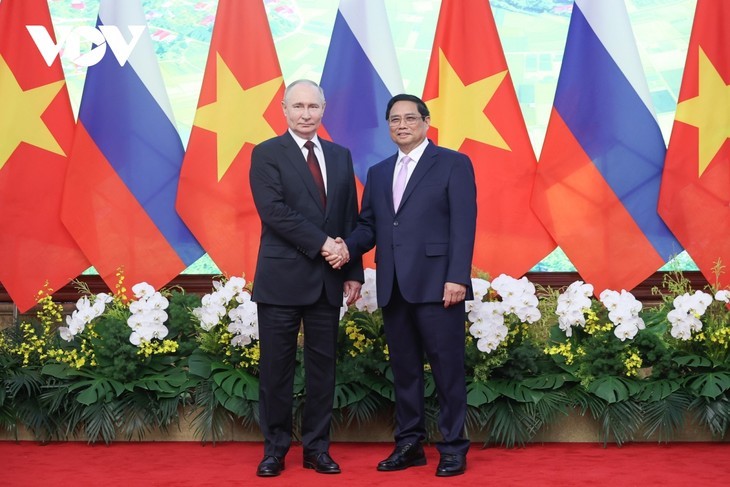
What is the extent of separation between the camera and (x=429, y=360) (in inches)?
150

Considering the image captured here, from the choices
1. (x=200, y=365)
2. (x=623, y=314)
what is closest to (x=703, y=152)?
(x=623, y=314)

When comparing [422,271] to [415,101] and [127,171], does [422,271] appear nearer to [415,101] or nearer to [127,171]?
[415,101]

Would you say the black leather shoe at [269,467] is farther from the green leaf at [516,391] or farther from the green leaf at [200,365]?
the green leaf at [516,391]

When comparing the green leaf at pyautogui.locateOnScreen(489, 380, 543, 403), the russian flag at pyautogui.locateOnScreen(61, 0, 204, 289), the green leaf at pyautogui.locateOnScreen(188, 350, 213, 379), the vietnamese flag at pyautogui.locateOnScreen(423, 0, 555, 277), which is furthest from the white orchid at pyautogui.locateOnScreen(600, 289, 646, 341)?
the russian flag at pyautogui.locateOnScreen(61, 0, 204, 289)

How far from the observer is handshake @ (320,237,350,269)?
3.70 m

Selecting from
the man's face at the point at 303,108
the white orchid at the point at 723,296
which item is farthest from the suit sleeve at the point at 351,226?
the white orchid at the point at 723,296

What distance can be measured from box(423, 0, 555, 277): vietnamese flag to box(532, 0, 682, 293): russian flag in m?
0.13

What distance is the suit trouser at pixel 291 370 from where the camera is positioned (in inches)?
149

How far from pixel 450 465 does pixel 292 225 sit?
115 cm

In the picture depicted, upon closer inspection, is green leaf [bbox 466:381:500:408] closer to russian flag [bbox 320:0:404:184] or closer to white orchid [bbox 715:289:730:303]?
white orchid [bbox 715:289:730:303]

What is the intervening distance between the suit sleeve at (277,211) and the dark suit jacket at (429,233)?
0.19m

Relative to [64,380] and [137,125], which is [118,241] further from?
[64,380]

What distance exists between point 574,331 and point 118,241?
263cm

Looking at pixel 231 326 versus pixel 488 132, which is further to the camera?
pixel 488 132
